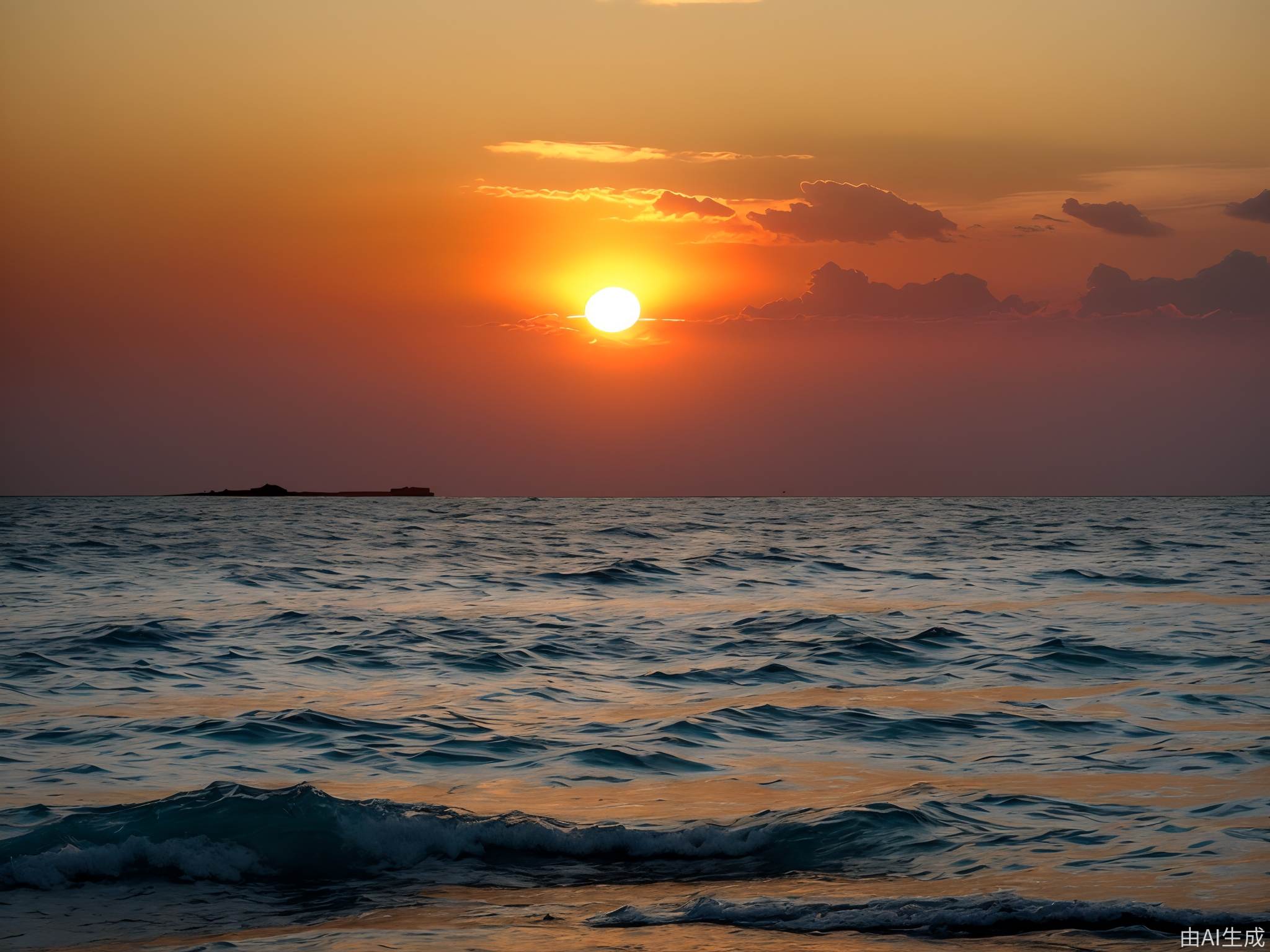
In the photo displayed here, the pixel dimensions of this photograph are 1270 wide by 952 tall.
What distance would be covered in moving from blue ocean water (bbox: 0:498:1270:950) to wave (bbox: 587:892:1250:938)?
1.3 inches

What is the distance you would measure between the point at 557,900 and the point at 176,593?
25.2 metres

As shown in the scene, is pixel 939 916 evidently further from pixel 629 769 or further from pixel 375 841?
pixel 629 769

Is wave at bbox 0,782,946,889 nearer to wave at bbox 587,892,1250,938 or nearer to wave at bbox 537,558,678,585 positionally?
wave at bbox 587,892,1250,938

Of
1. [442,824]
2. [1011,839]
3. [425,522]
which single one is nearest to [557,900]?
[442,824]

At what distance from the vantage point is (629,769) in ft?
42.7

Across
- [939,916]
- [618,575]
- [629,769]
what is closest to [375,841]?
[629,769]

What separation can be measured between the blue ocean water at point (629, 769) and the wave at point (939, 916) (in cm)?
3

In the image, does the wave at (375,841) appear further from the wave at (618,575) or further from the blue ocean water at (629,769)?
the wave at (618,575)

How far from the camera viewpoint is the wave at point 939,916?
26.2 ft

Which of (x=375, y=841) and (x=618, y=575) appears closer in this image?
(x=375, y=841)

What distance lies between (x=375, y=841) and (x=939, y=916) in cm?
496

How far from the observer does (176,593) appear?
102 feet

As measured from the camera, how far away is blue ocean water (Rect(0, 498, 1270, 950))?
337 inches

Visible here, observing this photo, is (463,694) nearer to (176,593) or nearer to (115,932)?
(115,932)
